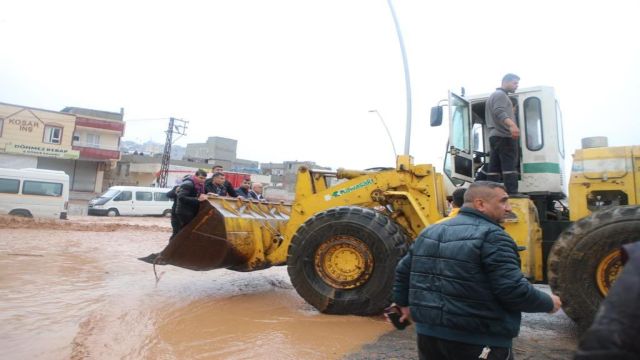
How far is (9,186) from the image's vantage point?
17.6 meters

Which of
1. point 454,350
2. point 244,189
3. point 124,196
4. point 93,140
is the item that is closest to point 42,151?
point 93,140

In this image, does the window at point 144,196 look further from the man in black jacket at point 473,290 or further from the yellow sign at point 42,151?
the man in black jacket at point 473,290

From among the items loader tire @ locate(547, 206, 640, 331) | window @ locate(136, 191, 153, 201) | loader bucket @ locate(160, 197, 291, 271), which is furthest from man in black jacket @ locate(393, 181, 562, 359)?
window @ locate(136, 191, 153, 201)

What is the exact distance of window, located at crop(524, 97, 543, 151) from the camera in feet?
19.0

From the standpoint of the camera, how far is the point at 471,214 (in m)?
2.57

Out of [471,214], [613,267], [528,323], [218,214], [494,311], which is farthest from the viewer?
[218,214]

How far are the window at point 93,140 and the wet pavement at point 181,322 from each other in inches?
1314

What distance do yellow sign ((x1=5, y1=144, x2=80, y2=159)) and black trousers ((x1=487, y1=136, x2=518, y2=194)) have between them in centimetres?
3726

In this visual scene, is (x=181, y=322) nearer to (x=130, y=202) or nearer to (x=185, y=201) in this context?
(x=185, y=201)

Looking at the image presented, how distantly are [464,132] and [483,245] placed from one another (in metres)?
4.01

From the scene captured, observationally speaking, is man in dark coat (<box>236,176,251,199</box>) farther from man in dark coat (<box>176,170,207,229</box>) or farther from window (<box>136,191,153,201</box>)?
window (<box>136,191,153,201</box>)

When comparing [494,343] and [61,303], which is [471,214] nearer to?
[494,343]

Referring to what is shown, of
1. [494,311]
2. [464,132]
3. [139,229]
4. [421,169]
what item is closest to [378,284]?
[421,169]

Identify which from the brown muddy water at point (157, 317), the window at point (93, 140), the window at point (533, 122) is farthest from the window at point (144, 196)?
the window at point (533, 122)
